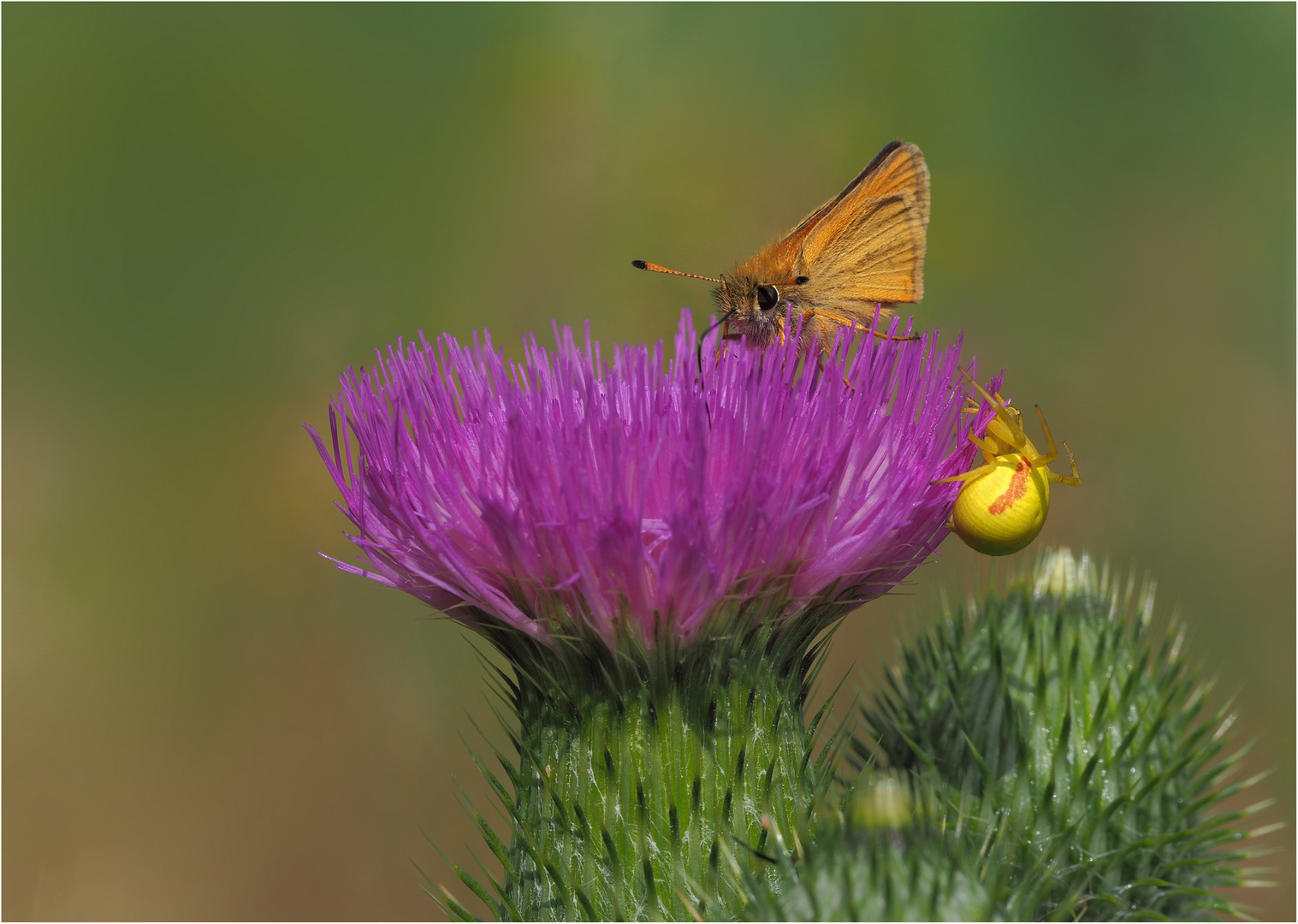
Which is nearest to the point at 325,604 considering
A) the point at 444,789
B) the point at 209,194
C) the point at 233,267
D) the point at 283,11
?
the point at 444,789

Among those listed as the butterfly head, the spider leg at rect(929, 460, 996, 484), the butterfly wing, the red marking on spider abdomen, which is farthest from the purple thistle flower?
the butterfly wing

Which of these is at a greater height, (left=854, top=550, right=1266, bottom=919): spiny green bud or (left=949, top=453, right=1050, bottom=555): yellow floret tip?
(left=949, top=453, right=1050, bottom=555): yellow floret tip

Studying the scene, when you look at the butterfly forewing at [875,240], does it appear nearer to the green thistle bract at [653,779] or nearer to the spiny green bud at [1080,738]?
the spiny green bud at [1080,738]

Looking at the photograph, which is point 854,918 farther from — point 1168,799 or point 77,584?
point 77,584

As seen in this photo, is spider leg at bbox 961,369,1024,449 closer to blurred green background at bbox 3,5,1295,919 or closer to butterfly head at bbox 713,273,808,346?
butterfly head at bbox 713,273,808,346

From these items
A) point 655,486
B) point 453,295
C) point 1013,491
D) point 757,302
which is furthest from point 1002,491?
point 453,295

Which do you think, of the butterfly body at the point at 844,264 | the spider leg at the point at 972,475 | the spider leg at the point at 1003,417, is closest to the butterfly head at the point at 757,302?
the butterfly body at the point at 844,264

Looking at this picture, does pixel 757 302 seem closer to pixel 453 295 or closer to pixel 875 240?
pixel 875 240
